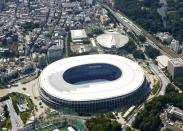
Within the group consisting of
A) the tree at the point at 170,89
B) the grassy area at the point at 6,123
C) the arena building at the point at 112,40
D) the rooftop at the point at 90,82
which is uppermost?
the rooftop at the point at 90,82

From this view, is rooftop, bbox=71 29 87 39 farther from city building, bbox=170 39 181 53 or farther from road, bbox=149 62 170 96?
city building, bbox=170 39 181 53

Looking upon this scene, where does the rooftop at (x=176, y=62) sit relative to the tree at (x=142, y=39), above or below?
above

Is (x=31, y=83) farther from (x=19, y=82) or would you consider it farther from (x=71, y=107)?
(x=71, y=107)

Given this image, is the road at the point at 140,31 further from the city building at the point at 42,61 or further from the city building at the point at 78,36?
the city building at the point at 42,61

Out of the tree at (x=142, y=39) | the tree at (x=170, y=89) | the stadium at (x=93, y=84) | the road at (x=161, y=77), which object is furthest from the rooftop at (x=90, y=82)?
the tree at (x=142, y=39)

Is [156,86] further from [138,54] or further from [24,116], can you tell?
[24,116]

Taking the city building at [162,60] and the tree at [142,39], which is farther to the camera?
the tree at [142,39]
